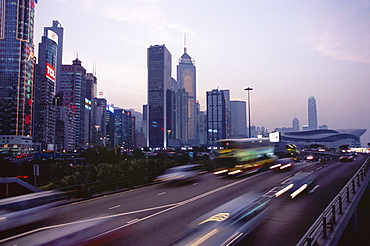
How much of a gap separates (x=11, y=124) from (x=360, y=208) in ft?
616

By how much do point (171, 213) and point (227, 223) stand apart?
4153 millimetres

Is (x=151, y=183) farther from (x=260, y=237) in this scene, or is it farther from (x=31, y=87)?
(x=31, y=87)

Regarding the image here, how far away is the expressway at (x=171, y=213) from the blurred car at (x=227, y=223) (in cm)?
44

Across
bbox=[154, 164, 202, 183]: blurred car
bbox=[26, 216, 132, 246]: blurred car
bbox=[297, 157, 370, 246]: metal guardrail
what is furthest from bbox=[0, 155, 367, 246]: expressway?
bbox=[154, 164, 202, 183]: blurred car

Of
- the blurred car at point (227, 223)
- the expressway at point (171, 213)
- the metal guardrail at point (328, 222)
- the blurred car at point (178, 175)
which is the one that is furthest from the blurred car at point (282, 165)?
the blurred car at point (227, 223)

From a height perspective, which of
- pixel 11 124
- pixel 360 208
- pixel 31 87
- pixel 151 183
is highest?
pixel 31 87

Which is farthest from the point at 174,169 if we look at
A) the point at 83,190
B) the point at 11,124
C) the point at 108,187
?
the point at 11,124

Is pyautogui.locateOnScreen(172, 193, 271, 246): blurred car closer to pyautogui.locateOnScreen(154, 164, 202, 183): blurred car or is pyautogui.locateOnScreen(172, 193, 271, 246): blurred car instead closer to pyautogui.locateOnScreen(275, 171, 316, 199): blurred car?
pyautogui.locateOnScreen(275, 171, 316, 199): blurred car

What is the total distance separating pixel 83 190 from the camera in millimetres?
22797

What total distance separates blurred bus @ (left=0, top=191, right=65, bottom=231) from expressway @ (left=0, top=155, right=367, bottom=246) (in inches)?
35.3

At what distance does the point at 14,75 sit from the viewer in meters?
176

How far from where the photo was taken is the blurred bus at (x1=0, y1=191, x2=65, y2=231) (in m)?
14.8

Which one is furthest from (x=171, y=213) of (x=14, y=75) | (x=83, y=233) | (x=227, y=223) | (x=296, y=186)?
(x=14, y=75)

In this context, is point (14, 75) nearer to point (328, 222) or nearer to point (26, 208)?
point (26, 208)
